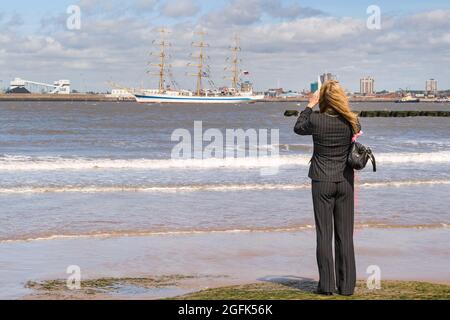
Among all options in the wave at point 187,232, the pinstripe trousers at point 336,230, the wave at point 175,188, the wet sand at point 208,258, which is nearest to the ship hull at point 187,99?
the wave at point 175,188

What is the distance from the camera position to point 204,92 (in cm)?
19375

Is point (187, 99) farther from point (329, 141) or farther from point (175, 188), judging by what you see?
point (329, 141)

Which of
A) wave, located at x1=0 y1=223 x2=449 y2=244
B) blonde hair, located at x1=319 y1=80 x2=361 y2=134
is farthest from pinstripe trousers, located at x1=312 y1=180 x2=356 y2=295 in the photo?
wave, located at x1=0 y1=223 x2=449 y2=244

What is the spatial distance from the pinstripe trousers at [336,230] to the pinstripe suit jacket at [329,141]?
82 mm

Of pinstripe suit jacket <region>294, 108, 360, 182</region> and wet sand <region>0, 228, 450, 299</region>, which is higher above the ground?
pinstripe suit jacket <region>294, 108, 360, 182</region>

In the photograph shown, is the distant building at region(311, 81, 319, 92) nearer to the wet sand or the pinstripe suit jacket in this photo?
the pinstripe suit jacket

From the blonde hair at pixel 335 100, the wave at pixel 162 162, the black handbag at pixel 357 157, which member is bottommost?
the wave at pixel 162 162

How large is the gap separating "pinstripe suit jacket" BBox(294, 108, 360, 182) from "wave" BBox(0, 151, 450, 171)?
17.1 meters

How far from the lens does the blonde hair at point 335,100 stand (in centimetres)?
658

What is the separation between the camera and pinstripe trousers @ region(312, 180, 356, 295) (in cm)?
676

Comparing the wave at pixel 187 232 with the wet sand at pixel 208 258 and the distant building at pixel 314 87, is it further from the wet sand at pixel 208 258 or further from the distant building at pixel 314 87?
the distant building at pixel 314 87
